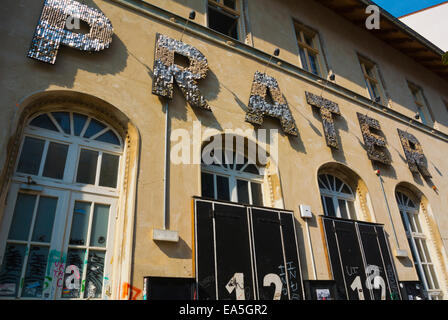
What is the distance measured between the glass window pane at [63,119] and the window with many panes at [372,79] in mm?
8837

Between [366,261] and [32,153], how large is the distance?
6335 millimetres

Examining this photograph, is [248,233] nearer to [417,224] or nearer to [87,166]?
[87,166]

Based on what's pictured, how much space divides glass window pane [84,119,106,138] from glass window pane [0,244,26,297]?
1.82 m

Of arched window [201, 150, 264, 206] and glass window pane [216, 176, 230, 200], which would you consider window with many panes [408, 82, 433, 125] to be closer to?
arched window [201, 150, 264, 206]

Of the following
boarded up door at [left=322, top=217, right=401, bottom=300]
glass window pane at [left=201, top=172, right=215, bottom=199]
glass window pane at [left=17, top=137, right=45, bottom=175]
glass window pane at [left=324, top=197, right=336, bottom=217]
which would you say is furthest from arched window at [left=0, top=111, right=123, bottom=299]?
glass window pane at [left=324, top=197, right=336, bottom=217]

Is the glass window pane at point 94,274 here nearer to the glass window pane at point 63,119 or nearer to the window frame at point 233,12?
the glass window pane at point 63,119

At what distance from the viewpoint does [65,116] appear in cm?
470

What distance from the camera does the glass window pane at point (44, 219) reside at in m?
3.88

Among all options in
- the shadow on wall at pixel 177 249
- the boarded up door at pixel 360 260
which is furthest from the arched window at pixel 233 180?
the boarded up door at pixel 360 260

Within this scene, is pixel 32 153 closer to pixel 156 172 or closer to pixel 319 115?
pixel 156 172

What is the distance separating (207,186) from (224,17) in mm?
4697

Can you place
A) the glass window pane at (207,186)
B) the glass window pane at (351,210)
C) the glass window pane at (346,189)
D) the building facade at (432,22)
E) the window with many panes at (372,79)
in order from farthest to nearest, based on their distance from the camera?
the building facade at (432,22), the window with many panes at (372,79), the glass window pane at (346,189), the glass window pane at (351,210), the glass window pane at (207,186)

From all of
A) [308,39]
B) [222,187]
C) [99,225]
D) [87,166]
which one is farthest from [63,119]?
[308,39]
